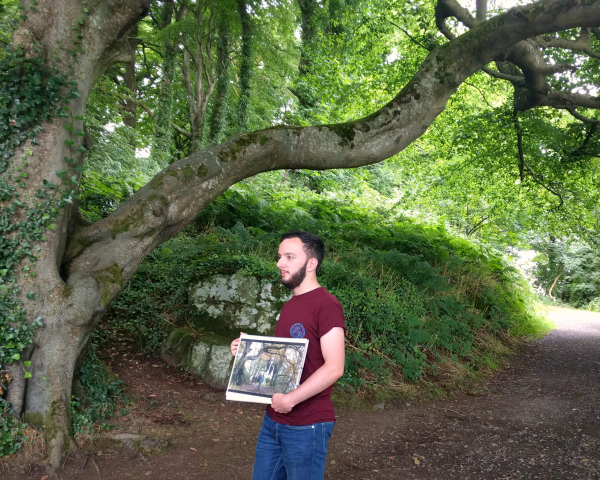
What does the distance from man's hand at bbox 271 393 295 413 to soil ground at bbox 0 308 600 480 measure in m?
2.47

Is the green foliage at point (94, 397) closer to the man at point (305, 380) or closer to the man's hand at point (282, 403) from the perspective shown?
the man at point (305, 380)

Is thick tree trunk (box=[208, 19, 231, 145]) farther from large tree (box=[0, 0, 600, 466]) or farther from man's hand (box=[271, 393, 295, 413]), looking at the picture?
man's hand (box=[271, 393, 295, 413])

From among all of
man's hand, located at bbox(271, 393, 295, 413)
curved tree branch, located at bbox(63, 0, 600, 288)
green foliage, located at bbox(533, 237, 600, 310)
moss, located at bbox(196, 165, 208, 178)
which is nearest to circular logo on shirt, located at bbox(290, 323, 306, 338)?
man's hand, located at bbox(271, 393, 295, 413)

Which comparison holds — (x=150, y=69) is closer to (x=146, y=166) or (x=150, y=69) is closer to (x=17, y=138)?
(x=146, y=166)

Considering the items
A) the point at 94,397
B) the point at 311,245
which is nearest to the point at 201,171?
the point at 94,397

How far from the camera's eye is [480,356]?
9.07m

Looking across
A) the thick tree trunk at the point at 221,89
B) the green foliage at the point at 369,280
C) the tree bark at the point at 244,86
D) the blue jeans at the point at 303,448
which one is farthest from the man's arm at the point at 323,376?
the thick tree trunk at the point at 221,89

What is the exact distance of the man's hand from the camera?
2156 mm

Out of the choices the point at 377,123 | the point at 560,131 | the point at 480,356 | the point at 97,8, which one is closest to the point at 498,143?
the point at 560,131

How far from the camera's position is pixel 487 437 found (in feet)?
18.0

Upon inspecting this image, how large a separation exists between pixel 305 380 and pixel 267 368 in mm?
207

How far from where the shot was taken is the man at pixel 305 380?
221cm

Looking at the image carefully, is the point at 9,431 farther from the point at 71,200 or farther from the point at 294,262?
the point at 294,262

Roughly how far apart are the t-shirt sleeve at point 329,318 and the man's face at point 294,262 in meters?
0.26
